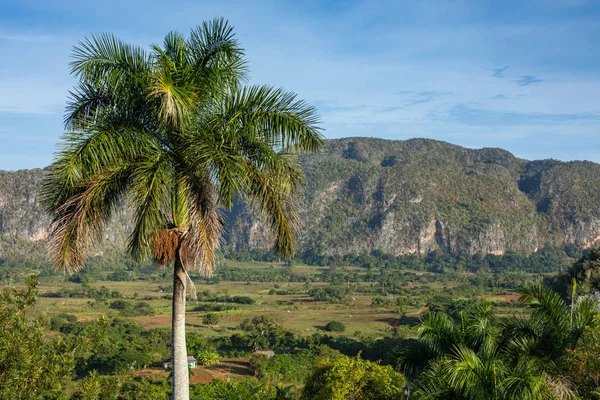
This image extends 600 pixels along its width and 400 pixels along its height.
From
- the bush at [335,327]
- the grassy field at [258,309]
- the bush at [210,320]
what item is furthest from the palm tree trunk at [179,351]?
the bush at [210,320]

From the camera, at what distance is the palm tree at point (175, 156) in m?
6.63

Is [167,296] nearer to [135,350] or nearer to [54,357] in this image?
[135,350]

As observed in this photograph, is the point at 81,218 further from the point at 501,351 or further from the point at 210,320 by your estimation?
the point at 210,320

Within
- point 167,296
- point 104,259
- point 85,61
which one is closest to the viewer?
point 85,61

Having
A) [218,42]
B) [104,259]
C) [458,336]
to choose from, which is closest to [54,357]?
[218,42]

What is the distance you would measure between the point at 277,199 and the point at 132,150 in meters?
1.64

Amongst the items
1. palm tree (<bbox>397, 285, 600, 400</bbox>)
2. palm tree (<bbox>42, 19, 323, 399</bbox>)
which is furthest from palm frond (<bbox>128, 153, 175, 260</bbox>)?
palm tree (<bbox>397, 285, 600, 400</bbox>)

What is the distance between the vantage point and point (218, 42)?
283 inches

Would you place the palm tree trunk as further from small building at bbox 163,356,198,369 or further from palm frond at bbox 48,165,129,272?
small building at bbox 163,356,198,369

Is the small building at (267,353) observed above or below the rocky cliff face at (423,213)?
below

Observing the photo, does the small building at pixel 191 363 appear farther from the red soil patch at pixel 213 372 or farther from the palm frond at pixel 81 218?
the palm frond at pixel 81 218

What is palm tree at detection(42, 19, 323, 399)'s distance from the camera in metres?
6.63

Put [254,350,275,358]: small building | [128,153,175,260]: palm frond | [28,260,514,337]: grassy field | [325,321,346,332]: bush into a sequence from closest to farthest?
[128,153,175,260]: palm frond → [254,350,275,358]: small building → [325,321,346,332]: bush → [28,260,514,337]: grassy field

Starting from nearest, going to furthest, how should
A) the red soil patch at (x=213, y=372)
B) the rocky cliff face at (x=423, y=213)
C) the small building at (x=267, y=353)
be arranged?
the red soil patch at (x=213, y=372) < the small building at (x=267, y=353) < the rocky cliff face at (x=423, y=213)
